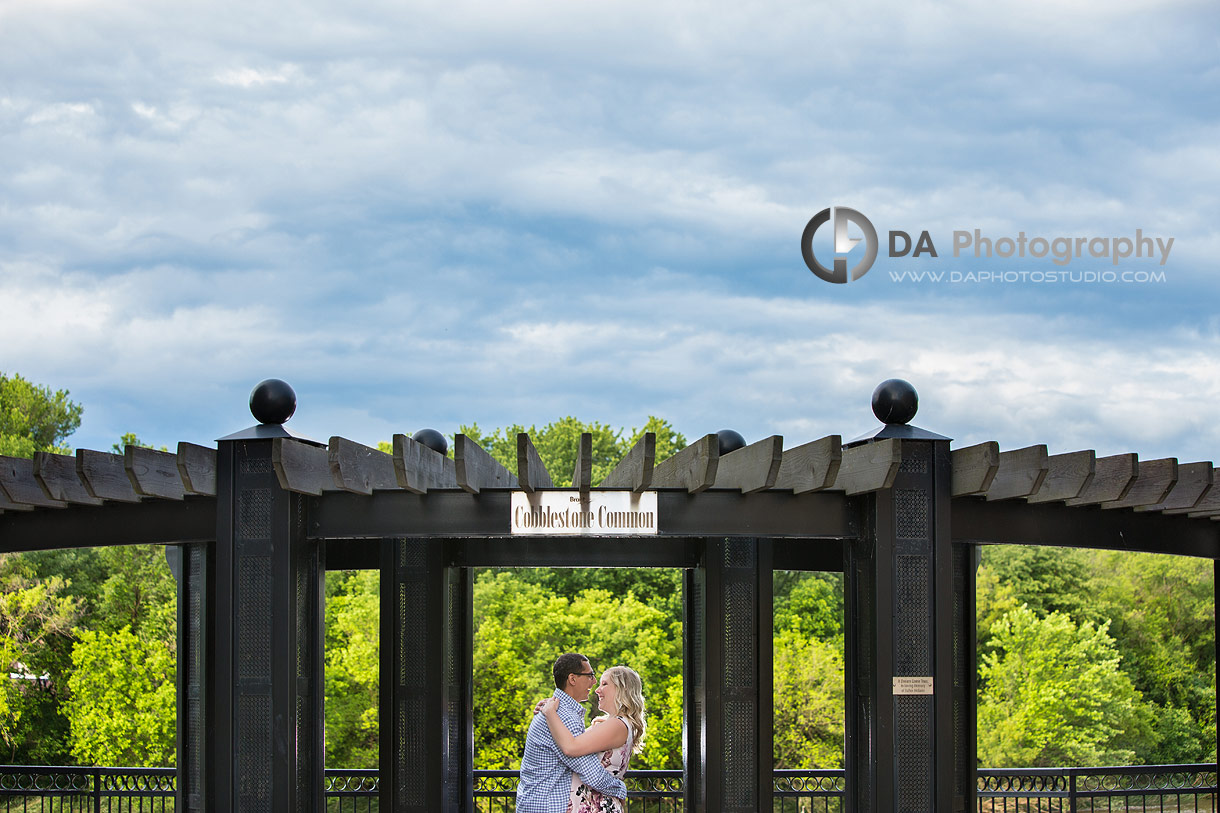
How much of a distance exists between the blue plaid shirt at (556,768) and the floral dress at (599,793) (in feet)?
0.10

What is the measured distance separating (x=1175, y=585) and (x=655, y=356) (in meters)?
22.0

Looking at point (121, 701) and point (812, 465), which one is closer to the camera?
point (812, 465)

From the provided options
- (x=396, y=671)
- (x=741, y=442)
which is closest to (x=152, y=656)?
(x=396, y=671)

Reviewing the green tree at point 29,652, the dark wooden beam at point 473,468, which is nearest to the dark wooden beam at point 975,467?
the dark wooden beam at point 473,468

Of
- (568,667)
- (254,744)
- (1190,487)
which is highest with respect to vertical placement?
(1190,487)

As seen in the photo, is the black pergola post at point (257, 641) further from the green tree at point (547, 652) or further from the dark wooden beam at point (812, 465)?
the green tree at point (547, 652)

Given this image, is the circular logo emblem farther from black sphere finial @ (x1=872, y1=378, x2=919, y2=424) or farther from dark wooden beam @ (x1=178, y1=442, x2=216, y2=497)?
dark wooden beam @ (x1=178, y1=442, x2=216, y2=497)

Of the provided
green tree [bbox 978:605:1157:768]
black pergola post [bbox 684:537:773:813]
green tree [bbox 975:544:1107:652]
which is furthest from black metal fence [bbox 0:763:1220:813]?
green tree [bbox 975:544:1107:652]

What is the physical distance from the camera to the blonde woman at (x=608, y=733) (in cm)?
518

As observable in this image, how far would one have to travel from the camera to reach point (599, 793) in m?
5.38

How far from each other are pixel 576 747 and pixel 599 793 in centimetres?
36

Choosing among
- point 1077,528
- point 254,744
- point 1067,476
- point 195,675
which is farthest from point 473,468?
point 195,675

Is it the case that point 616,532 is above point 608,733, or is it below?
above

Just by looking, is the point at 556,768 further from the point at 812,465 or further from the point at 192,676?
the point at 192,676
